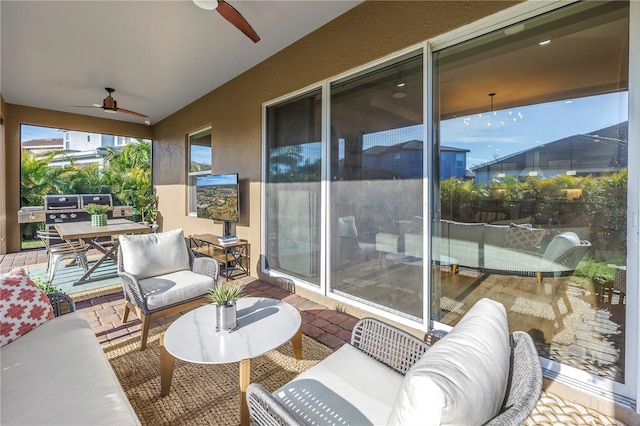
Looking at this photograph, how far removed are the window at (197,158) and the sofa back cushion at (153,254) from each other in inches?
116

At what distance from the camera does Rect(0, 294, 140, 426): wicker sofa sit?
3.72ft

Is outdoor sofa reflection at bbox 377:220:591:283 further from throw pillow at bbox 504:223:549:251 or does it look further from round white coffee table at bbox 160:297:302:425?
round white coffee table at bbox 160:297:302:425

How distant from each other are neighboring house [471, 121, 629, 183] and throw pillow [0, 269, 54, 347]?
326cm

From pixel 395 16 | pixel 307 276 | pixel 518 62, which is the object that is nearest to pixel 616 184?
pixel 518 62

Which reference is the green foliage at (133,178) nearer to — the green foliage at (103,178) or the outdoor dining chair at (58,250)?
the green foliage at (103,178)

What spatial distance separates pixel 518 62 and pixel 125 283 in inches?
143

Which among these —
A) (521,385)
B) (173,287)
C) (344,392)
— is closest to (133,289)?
(173,287)

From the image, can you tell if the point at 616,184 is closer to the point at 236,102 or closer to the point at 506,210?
the point at 506,210

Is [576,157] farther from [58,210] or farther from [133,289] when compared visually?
[58,210]

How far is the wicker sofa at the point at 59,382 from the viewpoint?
1.13 metres

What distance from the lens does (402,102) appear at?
2.59 m

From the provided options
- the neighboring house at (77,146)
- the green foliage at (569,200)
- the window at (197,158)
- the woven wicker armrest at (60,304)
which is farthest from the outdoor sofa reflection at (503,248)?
the neighboring house at (77,146)

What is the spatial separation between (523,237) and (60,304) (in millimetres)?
3346

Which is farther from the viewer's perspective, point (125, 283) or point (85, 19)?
point (85, 19)
